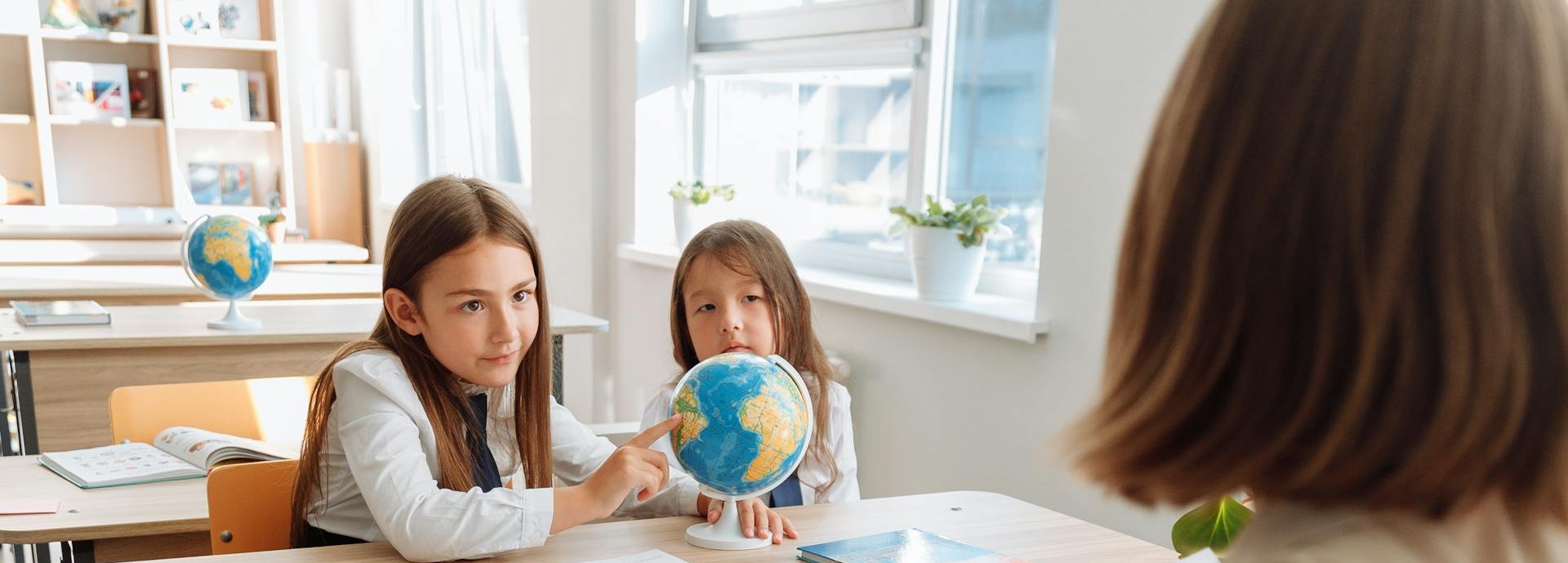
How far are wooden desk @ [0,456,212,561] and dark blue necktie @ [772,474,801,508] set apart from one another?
89cm

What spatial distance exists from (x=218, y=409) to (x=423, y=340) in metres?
0.86

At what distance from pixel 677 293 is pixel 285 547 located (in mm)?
754

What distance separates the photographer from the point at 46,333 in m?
3.08

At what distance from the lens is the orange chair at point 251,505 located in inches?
70.0

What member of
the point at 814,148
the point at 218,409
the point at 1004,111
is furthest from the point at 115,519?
the point at 814,148

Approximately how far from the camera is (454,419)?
68.3 inches

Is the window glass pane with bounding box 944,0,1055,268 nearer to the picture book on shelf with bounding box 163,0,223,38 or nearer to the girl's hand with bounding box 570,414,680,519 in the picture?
the girl's hand with bounding box 570,414,680,519

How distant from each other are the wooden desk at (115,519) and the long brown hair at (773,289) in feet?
2.75

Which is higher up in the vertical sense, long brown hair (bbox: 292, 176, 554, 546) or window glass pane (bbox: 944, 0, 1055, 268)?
window glass pane (bbox: 944, 0, 1055, 268)

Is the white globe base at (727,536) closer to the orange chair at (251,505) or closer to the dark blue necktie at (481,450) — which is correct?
the dark blue necktie at (481,450)

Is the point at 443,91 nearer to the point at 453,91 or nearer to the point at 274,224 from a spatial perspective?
the point at 453,91

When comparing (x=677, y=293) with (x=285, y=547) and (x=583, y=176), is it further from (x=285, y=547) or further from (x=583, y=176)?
(x=583, y=176)

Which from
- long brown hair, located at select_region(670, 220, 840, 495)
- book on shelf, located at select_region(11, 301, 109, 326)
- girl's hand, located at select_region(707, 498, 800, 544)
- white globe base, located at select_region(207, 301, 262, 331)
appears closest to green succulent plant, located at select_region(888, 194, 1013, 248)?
long brown hair, located at select_region(670, 220, 840, 495)

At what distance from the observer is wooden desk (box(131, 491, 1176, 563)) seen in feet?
5.14
